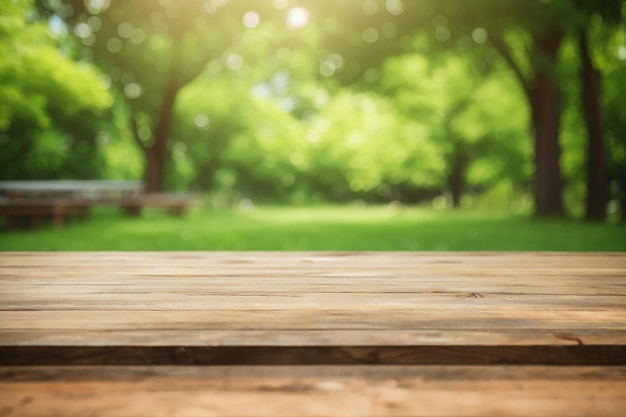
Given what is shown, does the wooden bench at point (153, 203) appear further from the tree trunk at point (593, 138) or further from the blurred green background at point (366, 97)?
the tree trunk at point (593, 138)

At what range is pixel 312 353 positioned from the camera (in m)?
2.00

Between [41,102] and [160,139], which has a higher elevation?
[41,102]

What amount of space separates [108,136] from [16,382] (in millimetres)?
27848

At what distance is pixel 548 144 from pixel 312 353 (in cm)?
1616

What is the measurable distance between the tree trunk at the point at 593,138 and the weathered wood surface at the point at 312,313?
1327 cm

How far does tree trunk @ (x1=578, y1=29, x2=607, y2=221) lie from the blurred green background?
50 millimetres

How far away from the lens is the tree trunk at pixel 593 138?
15.8 meters

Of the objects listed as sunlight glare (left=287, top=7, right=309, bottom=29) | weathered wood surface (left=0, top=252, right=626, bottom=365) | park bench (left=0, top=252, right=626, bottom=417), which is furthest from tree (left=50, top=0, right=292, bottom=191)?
park bench (left=0, top=252, right=626, bottom=417)

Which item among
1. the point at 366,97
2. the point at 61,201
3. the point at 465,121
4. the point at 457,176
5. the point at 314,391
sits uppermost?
the point at 366,97

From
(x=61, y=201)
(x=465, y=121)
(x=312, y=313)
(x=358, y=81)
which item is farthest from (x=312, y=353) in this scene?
(x=465, y=121)

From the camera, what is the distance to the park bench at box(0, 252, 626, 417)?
5.87 feet

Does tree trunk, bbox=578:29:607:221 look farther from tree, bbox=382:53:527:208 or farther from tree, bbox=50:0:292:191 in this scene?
tree, bbox=50:0:292:191

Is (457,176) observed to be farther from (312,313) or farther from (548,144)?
(312,313)

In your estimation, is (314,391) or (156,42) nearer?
(314,391)
